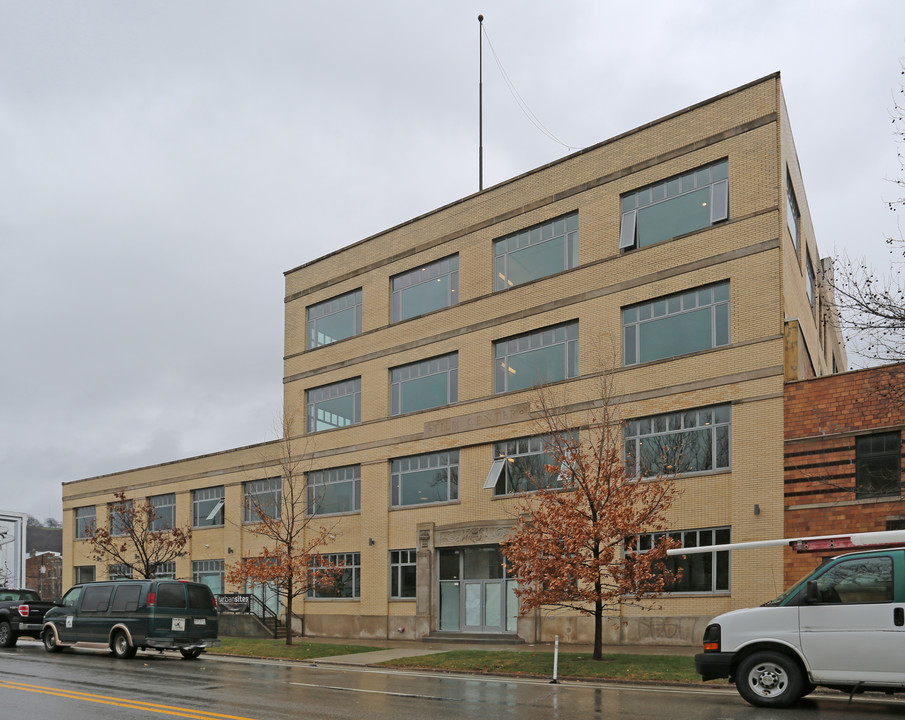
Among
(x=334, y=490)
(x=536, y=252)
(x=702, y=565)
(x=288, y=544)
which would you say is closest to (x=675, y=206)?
(x=536, y=252)

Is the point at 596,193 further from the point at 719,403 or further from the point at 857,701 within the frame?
the point at 857,701

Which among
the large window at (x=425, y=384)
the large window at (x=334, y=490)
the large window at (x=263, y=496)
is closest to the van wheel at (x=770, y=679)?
the large window at (x=425, y=384)

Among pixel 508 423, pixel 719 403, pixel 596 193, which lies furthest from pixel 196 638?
pixel 596 193

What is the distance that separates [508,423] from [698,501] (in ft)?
23.8

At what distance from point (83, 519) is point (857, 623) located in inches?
1997

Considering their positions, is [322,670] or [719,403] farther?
[719,403]

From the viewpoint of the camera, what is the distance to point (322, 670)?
21281mm

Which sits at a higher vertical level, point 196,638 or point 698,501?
point 698,501

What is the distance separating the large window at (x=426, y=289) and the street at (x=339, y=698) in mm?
17032

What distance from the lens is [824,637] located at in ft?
40.3

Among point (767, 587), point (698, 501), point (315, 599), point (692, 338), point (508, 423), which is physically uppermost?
point (692, 338)

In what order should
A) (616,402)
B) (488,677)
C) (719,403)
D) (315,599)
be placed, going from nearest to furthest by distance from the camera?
(488,677) < (719,403) < (616,402) < (315,599)

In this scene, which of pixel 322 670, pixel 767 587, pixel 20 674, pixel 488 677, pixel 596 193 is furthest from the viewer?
pixel 596 193

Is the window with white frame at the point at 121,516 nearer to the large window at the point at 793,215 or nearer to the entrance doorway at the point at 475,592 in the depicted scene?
the entrance doorway at the point at 475,592
